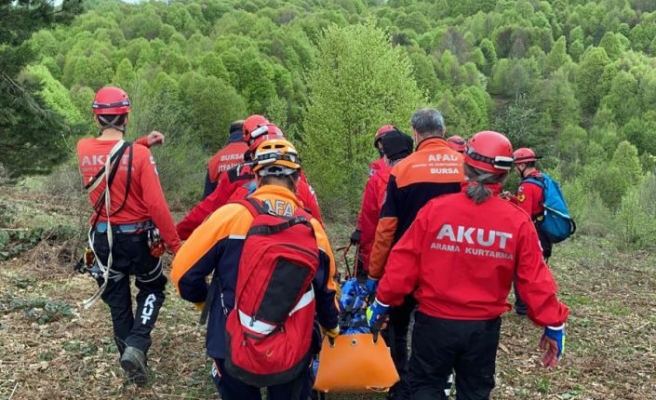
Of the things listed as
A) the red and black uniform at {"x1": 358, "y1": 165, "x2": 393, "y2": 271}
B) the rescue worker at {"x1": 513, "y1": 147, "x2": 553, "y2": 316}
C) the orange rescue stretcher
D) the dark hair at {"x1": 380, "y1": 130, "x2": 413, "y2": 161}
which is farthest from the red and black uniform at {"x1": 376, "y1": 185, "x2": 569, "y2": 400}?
the rescue worker at {"x1": 513, "y1": 147, "x2": 553, "y2": 316}

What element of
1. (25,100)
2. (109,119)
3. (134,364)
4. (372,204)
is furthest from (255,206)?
(25,100)

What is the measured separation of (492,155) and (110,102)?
2850 mm

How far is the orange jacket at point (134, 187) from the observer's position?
4.37m

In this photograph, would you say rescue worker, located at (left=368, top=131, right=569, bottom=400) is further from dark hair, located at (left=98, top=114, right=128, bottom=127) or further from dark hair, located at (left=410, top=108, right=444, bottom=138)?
dark hair, located at (left=98, top=114, right=128, bottom=127)

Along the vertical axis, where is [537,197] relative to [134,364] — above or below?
above

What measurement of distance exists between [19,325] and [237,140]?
2768 mm

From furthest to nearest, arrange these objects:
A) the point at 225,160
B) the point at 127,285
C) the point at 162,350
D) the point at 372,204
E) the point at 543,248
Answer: the point at 543,248 < the point at 225,160 < the point at 162,350 < the point at 372,204 < the point at 127,285

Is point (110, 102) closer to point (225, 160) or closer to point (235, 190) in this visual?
point (235, 190)

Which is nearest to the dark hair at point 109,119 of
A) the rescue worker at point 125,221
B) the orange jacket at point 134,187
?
the rescue worker at point 125,221

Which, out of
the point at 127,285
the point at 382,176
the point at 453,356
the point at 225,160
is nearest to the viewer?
the point at 453,356

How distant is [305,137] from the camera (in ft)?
78.3

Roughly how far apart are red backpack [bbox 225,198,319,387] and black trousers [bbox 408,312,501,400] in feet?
3.10

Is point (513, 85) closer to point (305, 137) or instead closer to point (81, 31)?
point (81, 31)

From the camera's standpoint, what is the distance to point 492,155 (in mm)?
3461
